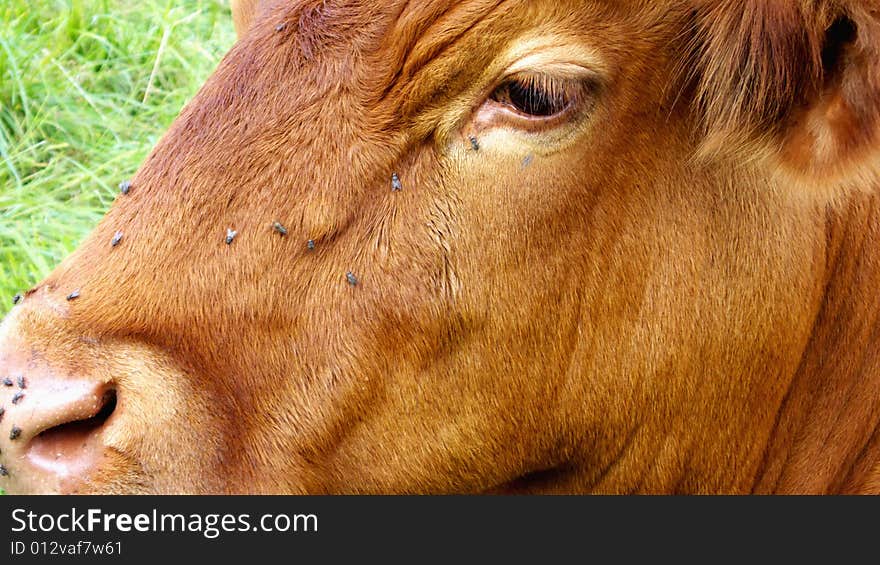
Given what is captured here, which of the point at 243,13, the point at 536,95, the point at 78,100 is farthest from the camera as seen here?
the point at 78,100

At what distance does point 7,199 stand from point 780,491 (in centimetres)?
362

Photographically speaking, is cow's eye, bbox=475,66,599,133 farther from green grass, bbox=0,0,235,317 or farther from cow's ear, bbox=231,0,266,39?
green grass, bbox=0,0,235,317

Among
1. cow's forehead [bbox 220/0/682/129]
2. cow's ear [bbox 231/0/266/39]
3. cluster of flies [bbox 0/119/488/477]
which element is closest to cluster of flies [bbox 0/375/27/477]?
cluster of flies [bbox 0/119/488/477]

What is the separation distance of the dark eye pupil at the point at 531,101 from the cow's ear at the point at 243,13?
863 mm

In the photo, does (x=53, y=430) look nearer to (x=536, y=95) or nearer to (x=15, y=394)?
(x=15, y=394)

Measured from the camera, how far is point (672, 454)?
10.3ft

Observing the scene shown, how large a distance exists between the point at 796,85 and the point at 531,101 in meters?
0.59

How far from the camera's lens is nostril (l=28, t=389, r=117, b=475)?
2.70 meters

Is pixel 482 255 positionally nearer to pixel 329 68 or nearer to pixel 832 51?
pixel 329 68

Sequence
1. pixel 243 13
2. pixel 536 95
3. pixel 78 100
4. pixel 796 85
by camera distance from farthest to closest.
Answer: pixel 78 100, pixel 243 13, pixel 536 95, pixel 796 85

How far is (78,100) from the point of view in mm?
6047

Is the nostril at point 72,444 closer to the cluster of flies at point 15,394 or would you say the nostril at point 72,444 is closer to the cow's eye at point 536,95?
the cluster of flies at point 15,394

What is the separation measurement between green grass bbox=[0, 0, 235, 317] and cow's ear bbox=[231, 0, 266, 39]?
1915 mm

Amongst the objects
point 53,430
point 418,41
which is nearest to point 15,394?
point 53,430
